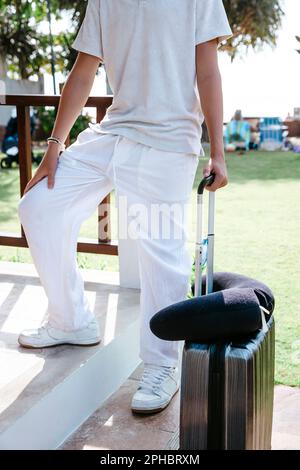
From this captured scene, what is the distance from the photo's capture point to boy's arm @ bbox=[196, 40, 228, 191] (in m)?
1.96

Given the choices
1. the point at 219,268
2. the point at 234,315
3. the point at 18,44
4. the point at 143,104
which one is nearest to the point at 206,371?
the point at 234,315

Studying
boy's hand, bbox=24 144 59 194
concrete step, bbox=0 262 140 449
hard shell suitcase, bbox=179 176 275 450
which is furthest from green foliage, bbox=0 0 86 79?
hard shell suitcase, bbox=179 176 275 450

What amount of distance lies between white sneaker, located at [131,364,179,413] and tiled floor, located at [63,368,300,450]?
34 millimetres

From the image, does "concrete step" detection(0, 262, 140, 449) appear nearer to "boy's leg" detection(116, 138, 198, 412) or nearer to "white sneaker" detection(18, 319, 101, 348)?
"white sneaker" detection(18, 319, 101, 348)

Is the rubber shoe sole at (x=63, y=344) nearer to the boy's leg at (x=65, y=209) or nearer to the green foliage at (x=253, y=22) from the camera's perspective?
the boy's leg at (x=65, y=209)

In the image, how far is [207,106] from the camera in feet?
6.51

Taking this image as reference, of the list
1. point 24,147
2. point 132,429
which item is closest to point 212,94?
point 132,429

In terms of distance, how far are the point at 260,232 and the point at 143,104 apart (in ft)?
11.5

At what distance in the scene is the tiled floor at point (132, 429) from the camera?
1.90 metres

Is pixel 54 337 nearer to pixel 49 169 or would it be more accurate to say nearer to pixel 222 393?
pixel 49 169

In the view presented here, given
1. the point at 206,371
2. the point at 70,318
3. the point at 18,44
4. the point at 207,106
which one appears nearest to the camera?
the point at 206,371

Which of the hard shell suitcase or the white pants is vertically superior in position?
the white pants

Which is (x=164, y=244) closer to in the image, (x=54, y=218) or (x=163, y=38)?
(x=54, y=218)
